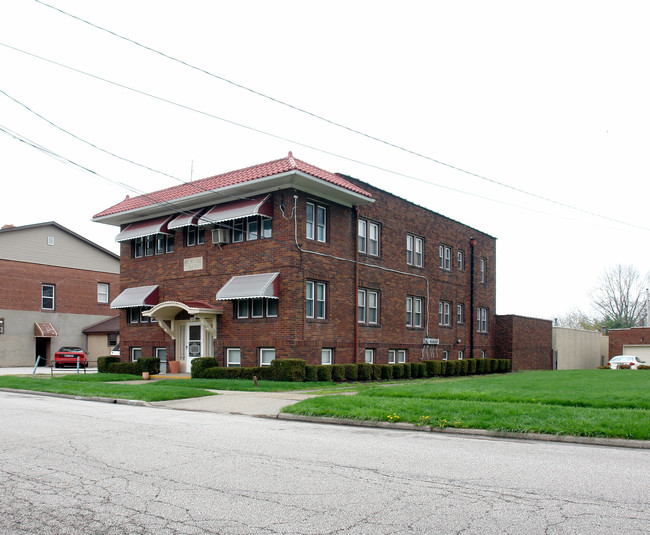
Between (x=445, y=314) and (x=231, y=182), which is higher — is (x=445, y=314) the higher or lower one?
the lower one

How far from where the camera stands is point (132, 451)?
350 inches

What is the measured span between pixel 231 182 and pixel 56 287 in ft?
87.0

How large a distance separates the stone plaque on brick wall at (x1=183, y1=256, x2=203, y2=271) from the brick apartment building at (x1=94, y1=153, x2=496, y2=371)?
0.04 metres

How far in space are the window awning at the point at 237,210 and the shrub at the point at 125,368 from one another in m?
6.65

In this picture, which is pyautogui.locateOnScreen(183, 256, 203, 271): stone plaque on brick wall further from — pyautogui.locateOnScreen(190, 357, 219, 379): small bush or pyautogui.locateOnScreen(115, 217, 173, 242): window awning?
pyautogui.locateOnScreen(190, 357, 219, 379): small bush

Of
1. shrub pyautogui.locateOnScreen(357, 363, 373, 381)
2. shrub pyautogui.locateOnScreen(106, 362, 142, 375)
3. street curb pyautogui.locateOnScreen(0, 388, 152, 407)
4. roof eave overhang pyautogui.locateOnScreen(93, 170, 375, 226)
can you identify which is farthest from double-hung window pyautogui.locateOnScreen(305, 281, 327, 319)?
street curb pyautogui.locateOnScreen(0, 388, 152, 407)

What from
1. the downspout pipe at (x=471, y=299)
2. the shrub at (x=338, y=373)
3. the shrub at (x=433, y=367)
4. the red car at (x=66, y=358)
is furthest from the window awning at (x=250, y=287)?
the red car at (x=66, y=358)

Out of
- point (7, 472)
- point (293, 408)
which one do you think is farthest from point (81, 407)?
point (7, 472)

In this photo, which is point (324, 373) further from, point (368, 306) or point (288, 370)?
point (368, 306)

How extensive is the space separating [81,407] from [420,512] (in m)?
11.3

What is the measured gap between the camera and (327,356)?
25.3 metres

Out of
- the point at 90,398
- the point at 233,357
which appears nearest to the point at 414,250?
the point at 233,357

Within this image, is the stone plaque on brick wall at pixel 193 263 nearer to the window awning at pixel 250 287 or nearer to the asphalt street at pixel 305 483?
the window awning at pixel 250 287

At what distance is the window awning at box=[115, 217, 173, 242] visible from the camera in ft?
89.3
